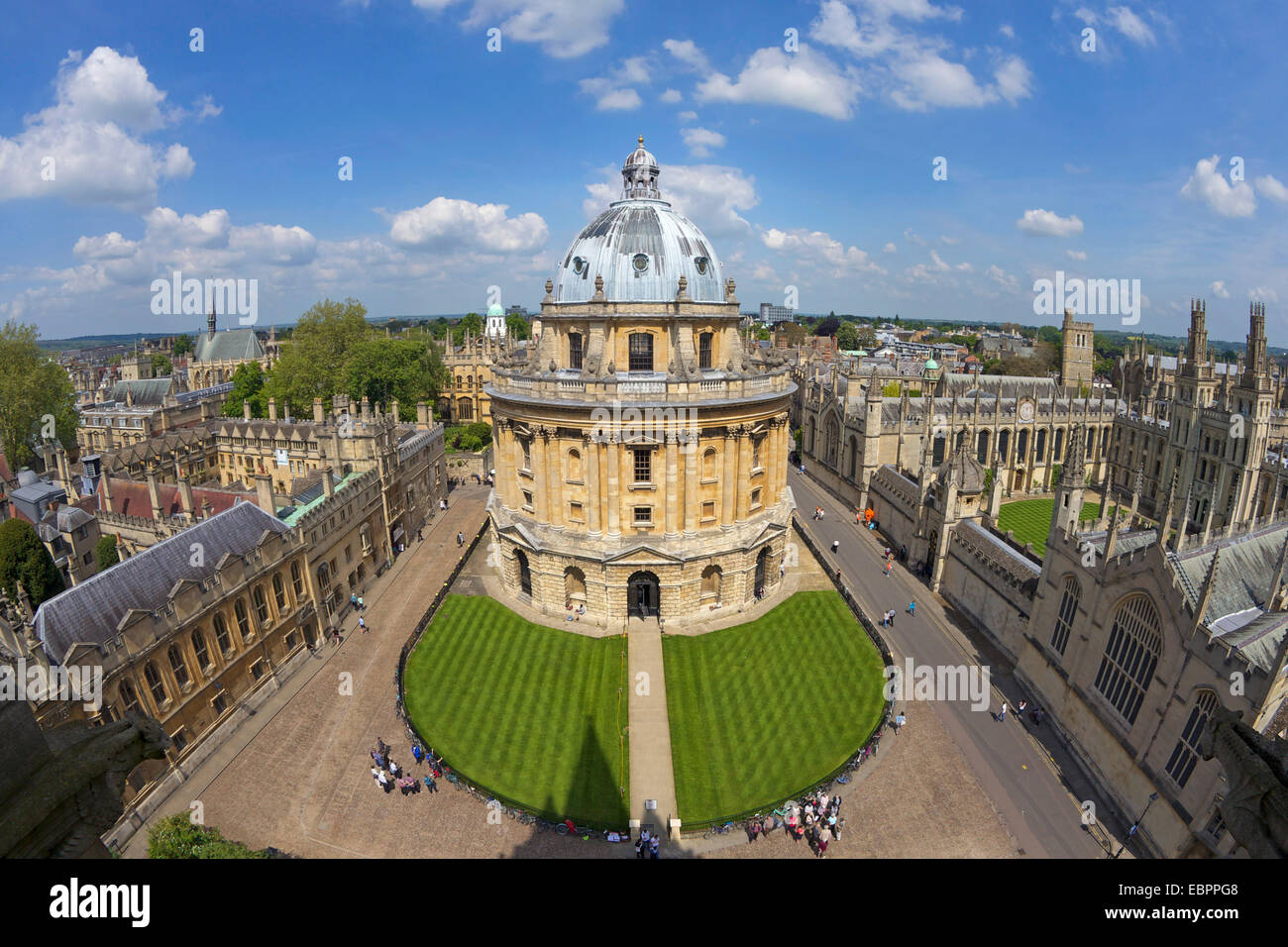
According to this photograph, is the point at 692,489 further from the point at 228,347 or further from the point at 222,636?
the point at 228,347

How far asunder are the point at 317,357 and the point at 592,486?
58.2 meters

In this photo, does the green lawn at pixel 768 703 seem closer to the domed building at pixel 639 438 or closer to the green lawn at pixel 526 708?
the green lawn at pixel 526 708

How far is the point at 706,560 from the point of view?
3762cm

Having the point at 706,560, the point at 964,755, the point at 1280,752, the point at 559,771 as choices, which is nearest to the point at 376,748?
the point at 559,771

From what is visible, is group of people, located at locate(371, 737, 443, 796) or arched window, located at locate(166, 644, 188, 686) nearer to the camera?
group of people, located at locate(371, 737, 443, 796)

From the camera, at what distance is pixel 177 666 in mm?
26953

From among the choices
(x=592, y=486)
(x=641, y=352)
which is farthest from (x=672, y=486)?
(x=641, y=352)

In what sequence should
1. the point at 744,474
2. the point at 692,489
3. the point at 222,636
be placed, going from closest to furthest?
the point at 222,636 → the point at 692,489 → the point at 744,474

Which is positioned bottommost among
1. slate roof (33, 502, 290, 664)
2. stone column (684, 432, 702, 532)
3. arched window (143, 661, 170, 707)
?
arched window (143, 661, 170, 707)

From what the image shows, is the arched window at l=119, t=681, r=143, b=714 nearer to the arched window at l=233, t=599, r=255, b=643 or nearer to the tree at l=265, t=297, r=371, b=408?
the arched window at l=233, t=599, r=255, b=643

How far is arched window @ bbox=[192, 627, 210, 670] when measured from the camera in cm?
2788

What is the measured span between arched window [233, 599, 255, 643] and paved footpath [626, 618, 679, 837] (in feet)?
63.1

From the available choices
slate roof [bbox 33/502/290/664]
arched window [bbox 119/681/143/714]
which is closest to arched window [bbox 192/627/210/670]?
slate roof [bbox 33/502/290/664]

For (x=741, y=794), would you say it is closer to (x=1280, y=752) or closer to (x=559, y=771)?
(x=559, y=771)
